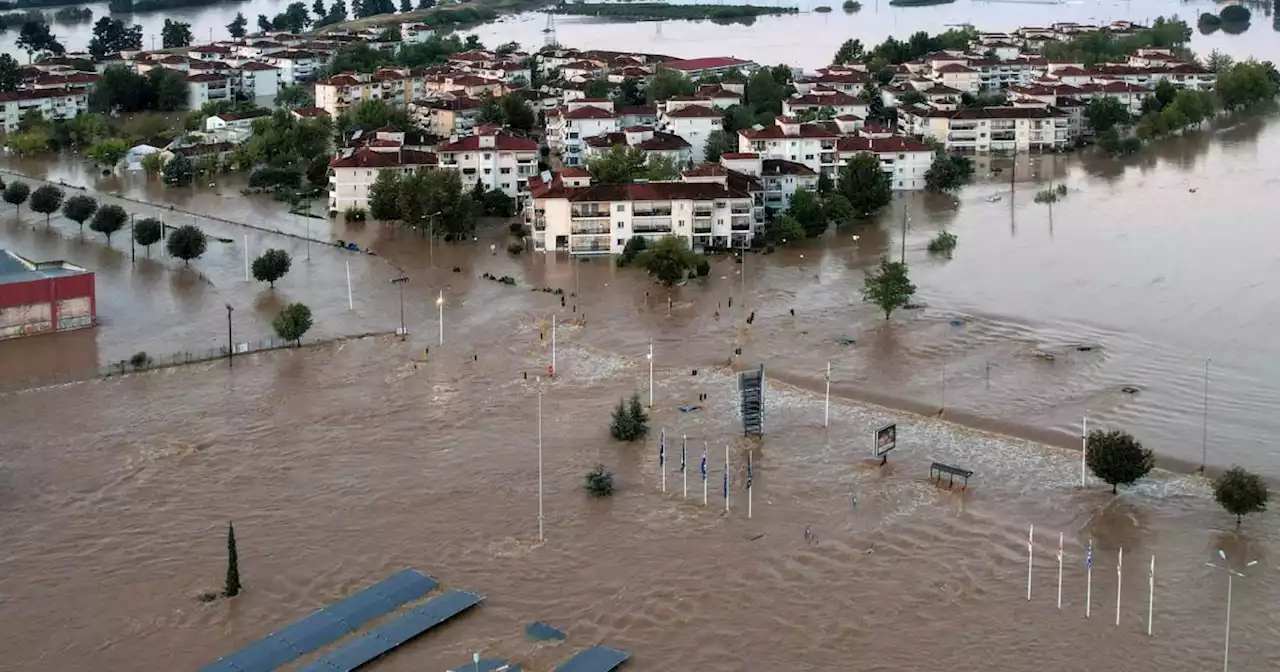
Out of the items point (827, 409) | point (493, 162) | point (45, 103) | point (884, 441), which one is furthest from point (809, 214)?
point (45, 103)

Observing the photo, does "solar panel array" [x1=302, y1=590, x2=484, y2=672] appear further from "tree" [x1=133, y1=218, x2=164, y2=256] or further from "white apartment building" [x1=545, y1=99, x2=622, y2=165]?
"white apartment building" [x1=545, y1=99, x2=622, y2=165]

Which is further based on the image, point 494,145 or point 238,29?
point 238,29

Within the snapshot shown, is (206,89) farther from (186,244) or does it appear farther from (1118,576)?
(1118,576)

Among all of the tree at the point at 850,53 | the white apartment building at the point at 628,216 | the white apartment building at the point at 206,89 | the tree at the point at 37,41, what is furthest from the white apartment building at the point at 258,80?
the white apartment building at the point at 628,216

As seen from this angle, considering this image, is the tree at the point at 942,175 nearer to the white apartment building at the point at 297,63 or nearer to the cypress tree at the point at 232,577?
the cypress tree at the point at 232,577

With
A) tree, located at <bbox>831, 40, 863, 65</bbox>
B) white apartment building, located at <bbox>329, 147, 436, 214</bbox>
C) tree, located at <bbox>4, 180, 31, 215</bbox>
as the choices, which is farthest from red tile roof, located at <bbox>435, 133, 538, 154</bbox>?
Answer: tree, located at <bbox>831, 40, 863, 65</bbox>

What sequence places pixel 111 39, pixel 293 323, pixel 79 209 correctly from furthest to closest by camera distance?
pixel 111 39
pixel 79 209
pixel 293 323

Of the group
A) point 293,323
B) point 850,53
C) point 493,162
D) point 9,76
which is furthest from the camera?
point 850,53
